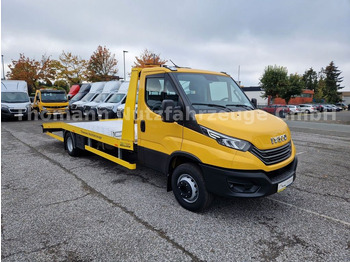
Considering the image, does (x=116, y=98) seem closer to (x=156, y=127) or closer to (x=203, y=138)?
(x=156, y=127)

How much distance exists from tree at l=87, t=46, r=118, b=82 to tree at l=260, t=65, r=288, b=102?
27007 millimetres

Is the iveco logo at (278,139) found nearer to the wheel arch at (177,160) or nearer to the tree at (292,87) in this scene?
the wheel arch at (177,160)

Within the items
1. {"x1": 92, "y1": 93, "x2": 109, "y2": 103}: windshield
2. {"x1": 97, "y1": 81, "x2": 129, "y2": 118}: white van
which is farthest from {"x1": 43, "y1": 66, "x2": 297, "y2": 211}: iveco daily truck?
{"x1": 92, "y1": 93, "x2": 109, "y2": 103}: windshield

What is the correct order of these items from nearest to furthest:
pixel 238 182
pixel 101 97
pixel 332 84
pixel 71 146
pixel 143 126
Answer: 1. pixel 238 182
2. pixel 143 126
3. pixel 71 146
4. pixel 101 97
5. pixel 332 84

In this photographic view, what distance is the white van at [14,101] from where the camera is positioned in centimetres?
1642

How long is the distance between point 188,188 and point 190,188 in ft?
0.15

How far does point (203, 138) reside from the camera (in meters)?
3.37

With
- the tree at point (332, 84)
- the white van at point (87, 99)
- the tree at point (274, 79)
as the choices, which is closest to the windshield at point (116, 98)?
the white van at point (87, 99)

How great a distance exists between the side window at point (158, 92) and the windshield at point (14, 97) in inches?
674

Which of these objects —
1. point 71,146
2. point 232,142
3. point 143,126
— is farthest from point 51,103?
point 232,142

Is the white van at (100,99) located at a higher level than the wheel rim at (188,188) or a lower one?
higher

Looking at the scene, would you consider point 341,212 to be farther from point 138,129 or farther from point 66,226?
point 66,226

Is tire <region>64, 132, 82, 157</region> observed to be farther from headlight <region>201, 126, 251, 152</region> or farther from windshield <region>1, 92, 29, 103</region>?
windshield <region>1, 92, 29, 103</region>

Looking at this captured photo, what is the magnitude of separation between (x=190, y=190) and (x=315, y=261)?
175 centimetres
